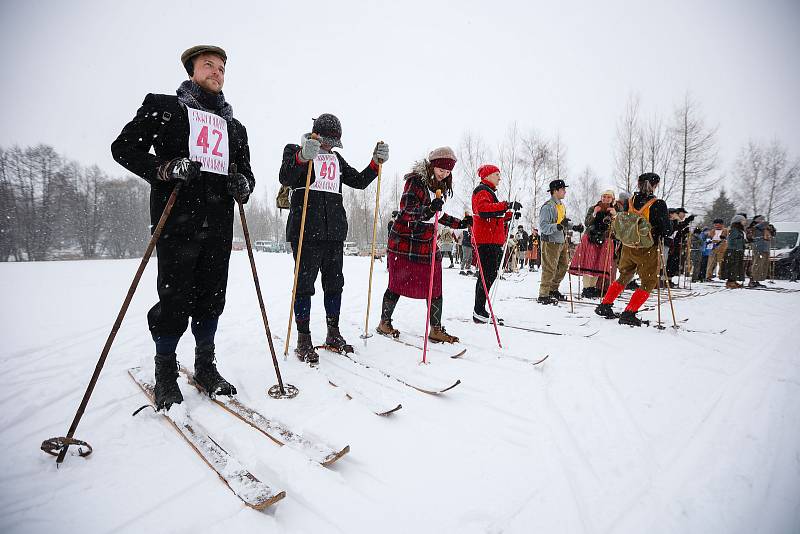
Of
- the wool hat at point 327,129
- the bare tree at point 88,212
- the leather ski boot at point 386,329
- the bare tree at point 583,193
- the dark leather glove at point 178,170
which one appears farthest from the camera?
the bare tree at point 583,193

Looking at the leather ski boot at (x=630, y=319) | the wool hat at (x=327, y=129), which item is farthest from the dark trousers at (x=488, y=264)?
the wool hat at (x=327, y=129)

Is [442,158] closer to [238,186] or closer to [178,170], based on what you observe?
[238,186]

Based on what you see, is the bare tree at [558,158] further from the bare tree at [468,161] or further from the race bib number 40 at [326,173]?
the race bib number 40 at [326,173]

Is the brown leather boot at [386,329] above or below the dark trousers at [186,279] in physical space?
below

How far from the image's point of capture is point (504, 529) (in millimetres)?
1337

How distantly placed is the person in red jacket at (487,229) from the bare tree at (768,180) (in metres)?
34.6

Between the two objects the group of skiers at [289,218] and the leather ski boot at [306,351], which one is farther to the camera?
the leather ski boot at [306,351]

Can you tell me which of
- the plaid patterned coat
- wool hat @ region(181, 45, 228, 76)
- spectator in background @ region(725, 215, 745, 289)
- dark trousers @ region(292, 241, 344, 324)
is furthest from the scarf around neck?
spectator in background @ region(725, 215, 745, 289)

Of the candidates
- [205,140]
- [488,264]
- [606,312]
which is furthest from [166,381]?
[606,312]

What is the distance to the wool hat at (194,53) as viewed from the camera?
2.29 meters

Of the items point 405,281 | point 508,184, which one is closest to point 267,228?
point 508,184

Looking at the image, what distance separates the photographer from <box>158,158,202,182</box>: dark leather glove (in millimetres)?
1999

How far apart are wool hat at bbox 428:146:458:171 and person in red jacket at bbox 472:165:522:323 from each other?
0.82 m

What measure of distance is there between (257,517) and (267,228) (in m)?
66.7
